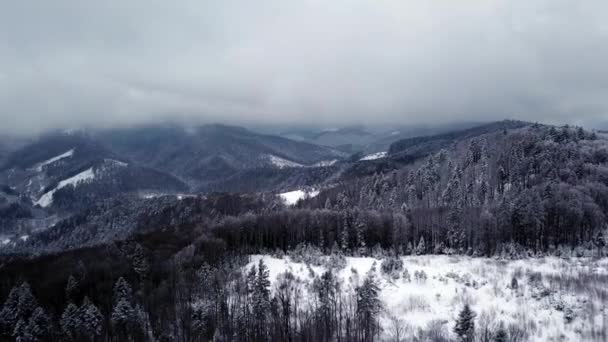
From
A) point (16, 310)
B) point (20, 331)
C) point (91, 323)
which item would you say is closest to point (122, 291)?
point (91, 323)

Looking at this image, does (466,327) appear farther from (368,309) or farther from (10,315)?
(10,315)

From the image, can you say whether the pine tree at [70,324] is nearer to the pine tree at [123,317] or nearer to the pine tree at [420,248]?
the pine tree at [123,317]

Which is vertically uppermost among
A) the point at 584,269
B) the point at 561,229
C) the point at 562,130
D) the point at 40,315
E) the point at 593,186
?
the point at 562,130

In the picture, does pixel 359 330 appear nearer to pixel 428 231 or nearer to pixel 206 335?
Answer: pixel 206 335

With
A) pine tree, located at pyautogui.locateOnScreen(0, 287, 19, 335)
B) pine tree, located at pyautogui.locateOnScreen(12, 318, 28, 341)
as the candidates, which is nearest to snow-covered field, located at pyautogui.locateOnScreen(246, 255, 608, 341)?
pine tree, located at pyautogui.locateOnScreen(12, 318, 28, 341)

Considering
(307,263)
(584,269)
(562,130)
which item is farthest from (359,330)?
(562,130)

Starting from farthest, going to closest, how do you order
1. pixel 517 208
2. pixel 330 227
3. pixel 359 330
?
pixel 330 227 < pixel 517 208 < pixel 359 330
